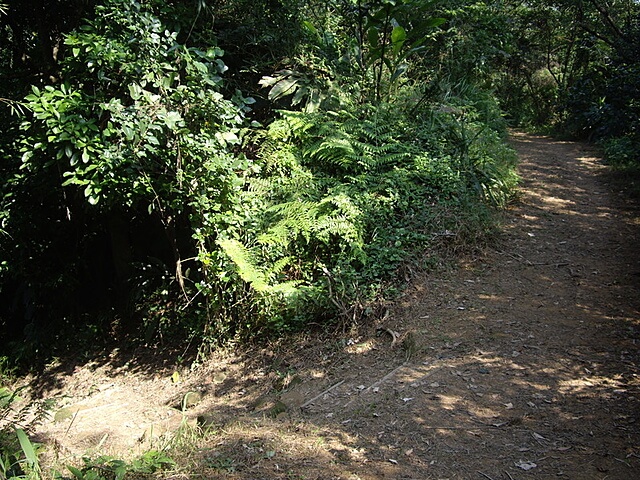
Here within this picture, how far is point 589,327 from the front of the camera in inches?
189

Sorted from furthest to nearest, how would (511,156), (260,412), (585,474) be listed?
(511,156), (260,412), (585,474)

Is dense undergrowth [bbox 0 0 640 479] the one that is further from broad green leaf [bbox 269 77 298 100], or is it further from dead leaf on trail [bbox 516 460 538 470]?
dead leaf on trail [bbox 516 460 538 470]

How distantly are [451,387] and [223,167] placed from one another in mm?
3315

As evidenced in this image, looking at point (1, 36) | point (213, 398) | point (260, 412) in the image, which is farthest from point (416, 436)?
point (1, 36)

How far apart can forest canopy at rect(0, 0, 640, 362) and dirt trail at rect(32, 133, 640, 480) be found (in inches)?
22.6

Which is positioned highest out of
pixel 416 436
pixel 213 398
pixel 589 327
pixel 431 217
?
pixel 431 217

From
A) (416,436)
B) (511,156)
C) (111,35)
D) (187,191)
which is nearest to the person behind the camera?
(416,436)

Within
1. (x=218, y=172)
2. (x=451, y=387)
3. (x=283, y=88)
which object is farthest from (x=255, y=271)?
(x=283, y=88)

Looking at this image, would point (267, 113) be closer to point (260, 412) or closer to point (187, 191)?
point (187, 191)

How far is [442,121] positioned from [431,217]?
2.35 m

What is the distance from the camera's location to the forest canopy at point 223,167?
5.41 meters

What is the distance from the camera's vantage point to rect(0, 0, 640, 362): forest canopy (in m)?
5.41

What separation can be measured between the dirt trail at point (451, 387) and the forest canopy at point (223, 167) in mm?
573

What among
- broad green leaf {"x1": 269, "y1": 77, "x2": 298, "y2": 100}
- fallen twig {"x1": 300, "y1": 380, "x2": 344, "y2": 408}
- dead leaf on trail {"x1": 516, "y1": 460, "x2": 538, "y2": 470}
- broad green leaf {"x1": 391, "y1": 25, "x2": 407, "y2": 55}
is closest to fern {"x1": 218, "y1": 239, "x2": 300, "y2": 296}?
fallen twig {"x1": 300, "y1": 380, "x2": 344, "y2": 408}
